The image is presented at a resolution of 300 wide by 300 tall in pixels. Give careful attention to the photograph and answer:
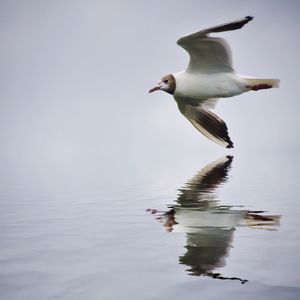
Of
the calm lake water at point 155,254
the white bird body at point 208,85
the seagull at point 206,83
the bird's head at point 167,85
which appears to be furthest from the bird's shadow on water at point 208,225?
the bird's head at point 167,85

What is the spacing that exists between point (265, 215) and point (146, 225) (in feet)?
11.0

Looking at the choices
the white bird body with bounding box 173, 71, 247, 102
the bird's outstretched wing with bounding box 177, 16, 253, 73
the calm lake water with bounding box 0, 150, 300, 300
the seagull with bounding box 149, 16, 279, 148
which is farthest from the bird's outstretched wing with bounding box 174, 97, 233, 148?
the calm lake water with bounding box 0, 150, 300, 300

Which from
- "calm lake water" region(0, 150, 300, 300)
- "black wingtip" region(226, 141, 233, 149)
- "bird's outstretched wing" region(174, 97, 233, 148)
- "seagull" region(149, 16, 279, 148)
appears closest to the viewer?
"calm lake water" region(0, 150, 300, 300)

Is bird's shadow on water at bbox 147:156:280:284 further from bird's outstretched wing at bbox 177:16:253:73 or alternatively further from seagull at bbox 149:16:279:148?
bird's outstretched wing at bbox 177:16:253:73

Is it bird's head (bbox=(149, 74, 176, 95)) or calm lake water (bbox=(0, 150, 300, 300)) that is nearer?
calm lake water (bbox=(0, 150, 300, 300))

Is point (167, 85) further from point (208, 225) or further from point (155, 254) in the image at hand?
point (155, 254)

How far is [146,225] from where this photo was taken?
12.4 metres

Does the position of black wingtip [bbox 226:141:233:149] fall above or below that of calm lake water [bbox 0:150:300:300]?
above

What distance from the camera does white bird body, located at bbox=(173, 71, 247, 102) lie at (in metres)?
17.3

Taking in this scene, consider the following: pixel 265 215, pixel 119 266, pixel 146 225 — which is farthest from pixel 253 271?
pixel 265 215

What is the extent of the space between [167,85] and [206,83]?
4.57ft

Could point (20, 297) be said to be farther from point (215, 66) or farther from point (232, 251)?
point (215, 66)

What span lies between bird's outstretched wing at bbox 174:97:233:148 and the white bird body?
1.01m

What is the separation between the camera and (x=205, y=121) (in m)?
19.6
